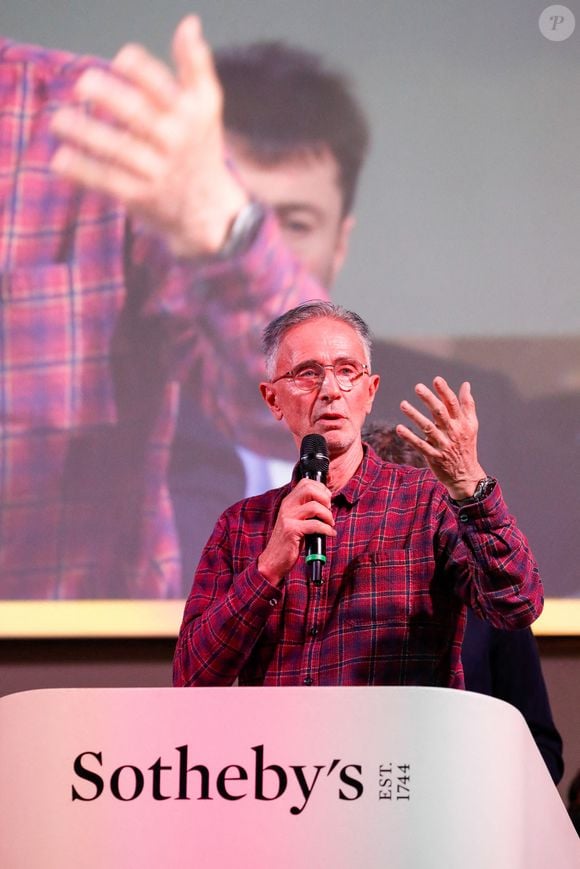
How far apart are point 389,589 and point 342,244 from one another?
1469 mm

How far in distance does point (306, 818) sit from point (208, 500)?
1634 millimetres

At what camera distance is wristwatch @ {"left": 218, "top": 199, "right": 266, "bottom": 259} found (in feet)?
10.3

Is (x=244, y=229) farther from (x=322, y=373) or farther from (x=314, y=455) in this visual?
(x=314, y=455)

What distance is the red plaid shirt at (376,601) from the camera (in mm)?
1733

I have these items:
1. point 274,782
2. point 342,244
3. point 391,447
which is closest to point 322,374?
point 391,447

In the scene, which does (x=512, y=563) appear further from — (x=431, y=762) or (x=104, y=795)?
(x=104, y=795)

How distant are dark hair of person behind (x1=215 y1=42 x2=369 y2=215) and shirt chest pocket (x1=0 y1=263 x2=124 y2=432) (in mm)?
553

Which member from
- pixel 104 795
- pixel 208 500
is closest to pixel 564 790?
pixel 208 500

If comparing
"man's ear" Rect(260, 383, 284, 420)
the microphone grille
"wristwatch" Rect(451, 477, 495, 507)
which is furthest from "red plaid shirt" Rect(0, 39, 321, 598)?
"wristwatch" Rect(451, 477, 495, 507)

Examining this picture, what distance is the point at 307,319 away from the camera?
6.84 ft

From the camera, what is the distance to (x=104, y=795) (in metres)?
1.48

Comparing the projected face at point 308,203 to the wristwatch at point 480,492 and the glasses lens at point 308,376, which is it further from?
the wristwatch at point 480,492

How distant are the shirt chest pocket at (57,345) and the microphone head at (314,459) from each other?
1.28m

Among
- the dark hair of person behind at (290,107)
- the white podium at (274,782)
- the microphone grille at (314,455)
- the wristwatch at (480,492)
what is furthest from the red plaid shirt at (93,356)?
the white podium at (274,782)
